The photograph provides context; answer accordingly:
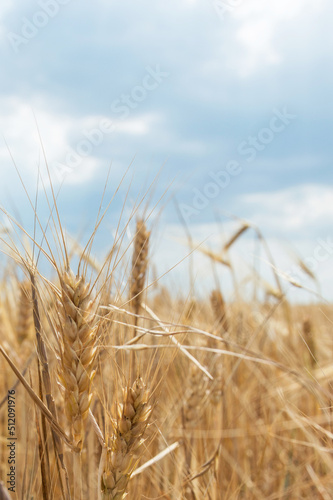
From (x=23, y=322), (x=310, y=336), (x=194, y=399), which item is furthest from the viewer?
(x=310, y=336)

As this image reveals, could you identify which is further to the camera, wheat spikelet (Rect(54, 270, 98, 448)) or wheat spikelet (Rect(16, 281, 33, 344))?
wheat spikelet (Rect(16, 281, 33, 344))

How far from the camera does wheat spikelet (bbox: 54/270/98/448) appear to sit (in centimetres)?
76

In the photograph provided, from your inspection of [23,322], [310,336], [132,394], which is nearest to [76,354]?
[132,394]

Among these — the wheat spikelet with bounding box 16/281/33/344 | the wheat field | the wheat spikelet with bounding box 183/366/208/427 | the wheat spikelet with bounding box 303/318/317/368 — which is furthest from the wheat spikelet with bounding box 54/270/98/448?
the wheat spikelet with bounding box 303/318/317/368

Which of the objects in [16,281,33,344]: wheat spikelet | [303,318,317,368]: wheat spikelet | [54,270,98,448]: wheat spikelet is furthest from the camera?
[303,318,317,368]: wheat spikelet

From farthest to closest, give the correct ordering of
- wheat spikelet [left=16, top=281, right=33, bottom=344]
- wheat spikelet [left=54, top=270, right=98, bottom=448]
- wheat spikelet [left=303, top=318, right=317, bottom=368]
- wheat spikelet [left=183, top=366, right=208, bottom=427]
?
wheat spikelet [left=303, top=318, right=317, bottom=368] → wheat spikelet [left=16, top=281, right=33, bottom=344] → wheat spikelet [left=183, top=366, right=208, bottom=427] → wheat spikelet [left=54, top=270, right=98, bottom=448]

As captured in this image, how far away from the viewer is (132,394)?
0.82m

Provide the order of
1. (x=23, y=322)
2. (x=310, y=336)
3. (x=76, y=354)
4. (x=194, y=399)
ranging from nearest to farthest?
(x=76, y=354)
(x=194, y=399)
(x=23, y=322)
(x=310, y=336)

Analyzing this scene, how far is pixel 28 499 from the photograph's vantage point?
2.82ft

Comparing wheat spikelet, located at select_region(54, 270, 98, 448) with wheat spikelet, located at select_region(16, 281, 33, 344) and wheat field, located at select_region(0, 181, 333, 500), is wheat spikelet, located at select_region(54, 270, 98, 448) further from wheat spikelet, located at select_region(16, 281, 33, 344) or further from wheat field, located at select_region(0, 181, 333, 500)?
wheat spikelet, located at select_region(16, 281, 33, 344)

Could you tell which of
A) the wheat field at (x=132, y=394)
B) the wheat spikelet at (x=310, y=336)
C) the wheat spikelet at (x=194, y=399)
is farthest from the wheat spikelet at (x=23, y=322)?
the wheat spikelet at (x=310, y=336)

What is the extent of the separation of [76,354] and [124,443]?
17 cm

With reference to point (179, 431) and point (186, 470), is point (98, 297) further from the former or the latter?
point (179, 431)

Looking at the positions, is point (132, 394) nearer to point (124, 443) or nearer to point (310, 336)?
point (124, 443)
